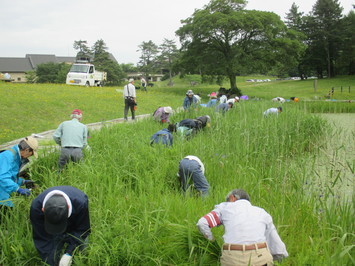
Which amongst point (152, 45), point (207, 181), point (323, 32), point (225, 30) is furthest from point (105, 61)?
point (207, 181)

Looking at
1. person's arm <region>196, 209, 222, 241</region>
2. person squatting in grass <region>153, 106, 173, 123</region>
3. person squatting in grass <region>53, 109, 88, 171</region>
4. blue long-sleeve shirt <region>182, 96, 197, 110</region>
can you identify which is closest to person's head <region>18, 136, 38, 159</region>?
person squatting in grass <region>53, 109, 88, 171</region>

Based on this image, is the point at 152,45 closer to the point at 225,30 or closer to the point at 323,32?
the point at 323,32

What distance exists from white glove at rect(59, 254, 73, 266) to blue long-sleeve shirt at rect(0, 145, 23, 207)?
3.40 feet

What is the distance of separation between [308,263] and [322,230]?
514 mm

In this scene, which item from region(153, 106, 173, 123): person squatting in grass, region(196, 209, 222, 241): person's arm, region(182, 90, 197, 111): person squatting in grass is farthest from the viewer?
region(182, 90, 197, 111): person squatting in grass

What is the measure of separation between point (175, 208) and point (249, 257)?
3.45 ft

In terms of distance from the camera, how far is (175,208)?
10.5ft

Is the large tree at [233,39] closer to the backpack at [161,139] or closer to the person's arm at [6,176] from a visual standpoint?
the backpack at [161,139]

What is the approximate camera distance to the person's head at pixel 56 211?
2434mm

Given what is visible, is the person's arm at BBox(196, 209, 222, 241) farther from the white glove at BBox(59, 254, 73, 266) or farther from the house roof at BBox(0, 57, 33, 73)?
the house roof at BBox(0, 57, 33, 73)

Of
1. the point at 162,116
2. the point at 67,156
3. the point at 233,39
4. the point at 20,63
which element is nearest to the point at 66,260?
the point at 67,156

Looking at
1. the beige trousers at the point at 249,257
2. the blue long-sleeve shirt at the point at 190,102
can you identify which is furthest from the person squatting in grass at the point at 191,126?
the beige trousers at the point at 249,257

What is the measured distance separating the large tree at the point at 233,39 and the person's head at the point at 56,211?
804 inches

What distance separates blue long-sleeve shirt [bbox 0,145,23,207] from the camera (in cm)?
337
